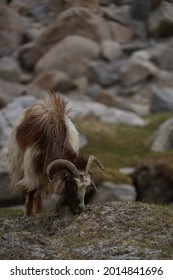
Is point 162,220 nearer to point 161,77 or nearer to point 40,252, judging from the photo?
point 40,252

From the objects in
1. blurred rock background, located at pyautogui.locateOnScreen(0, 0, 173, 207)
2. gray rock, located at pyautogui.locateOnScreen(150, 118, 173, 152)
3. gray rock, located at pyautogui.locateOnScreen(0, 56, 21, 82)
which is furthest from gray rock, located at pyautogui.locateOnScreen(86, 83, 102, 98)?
gray rock, located at pyautogui.locateOnScreen(150, 118, 173, 152)

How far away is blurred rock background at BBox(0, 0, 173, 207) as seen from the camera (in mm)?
56094

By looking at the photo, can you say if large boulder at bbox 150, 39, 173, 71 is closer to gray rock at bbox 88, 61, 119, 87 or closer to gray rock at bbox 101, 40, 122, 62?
gray rock at bbox 101, 40, 122, 62

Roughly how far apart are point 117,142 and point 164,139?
378cm

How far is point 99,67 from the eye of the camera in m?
89.8

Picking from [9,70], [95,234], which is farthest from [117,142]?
[9,70]

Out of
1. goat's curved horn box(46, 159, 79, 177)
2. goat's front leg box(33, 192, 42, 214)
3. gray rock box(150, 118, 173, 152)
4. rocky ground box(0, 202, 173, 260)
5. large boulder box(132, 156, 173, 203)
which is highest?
goat's curved horn box(46, 159, 79, 177)

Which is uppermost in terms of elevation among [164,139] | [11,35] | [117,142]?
[164,139]

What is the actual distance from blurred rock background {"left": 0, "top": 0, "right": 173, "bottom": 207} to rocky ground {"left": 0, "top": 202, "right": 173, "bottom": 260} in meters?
26.7

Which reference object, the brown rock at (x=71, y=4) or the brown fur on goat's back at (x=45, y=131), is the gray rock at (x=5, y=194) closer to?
the brown fur on goat's back at (x=45, y=131)

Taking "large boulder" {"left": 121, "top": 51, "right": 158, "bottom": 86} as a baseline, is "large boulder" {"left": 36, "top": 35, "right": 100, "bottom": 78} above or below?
above

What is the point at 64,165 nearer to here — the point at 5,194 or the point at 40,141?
the point at 40,141

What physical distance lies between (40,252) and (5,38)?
3043 inches

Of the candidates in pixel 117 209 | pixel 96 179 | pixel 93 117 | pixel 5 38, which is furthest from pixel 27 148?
pixel 5 38
